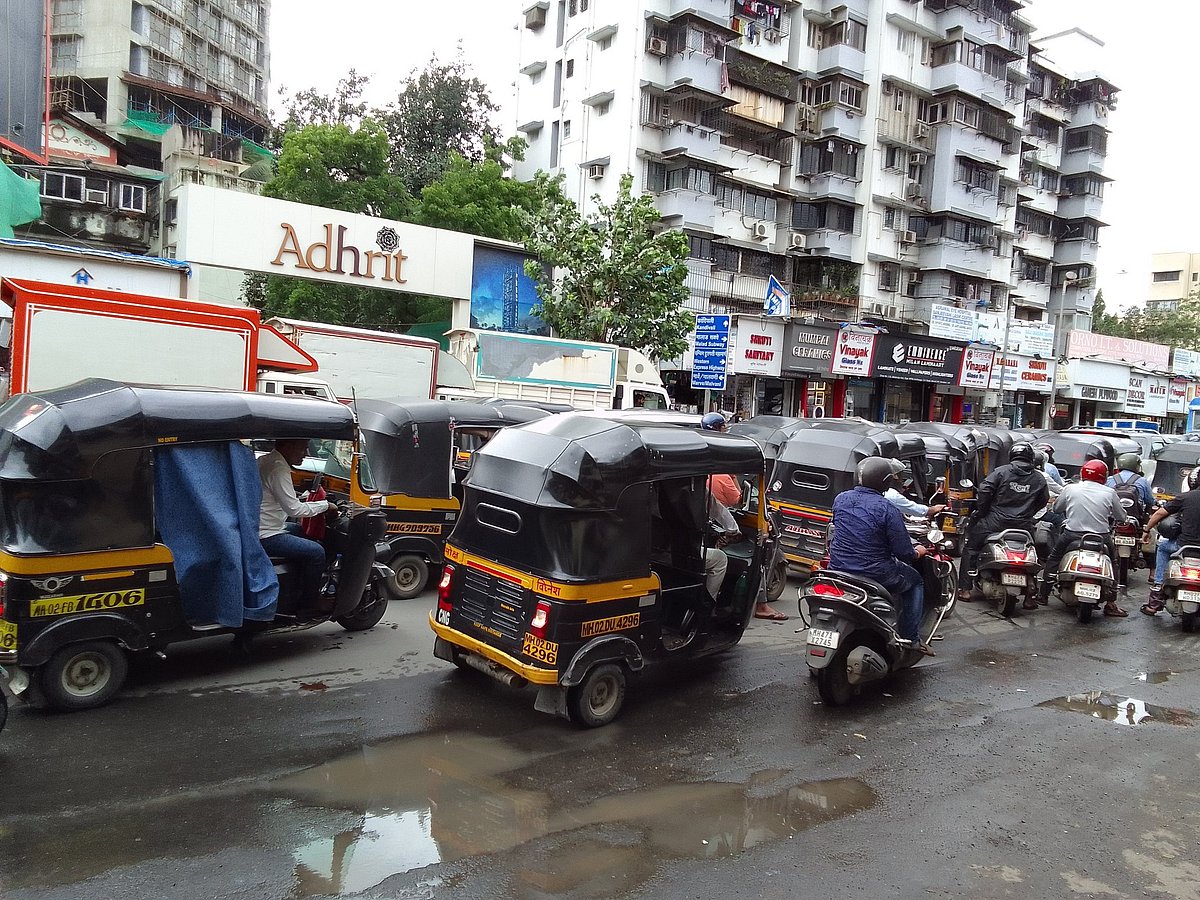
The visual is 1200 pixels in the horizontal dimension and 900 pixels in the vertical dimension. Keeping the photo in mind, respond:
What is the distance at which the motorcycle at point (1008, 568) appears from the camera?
968 cm

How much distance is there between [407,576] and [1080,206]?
51.2 meters

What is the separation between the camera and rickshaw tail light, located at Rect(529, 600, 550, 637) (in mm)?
5473

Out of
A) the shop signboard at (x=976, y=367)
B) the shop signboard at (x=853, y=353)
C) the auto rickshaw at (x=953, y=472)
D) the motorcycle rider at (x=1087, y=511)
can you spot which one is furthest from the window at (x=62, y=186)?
the shop signboard at (x=976, y=367)

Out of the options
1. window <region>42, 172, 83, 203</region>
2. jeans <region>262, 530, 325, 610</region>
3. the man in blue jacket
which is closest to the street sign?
the man in blue jacket

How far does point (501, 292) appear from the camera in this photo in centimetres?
2564

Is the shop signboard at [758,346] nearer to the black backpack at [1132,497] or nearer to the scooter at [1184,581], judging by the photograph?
the black backpack at [1132,497]

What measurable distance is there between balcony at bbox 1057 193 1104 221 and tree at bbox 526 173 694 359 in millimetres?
35415

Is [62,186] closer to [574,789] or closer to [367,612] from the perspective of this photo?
[367,612]

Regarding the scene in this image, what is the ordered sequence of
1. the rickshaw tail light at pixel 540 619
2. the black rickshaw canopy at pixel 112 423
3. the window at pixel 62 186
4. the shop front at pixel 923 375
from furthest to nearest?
the shop front at pixel 923 375 < the window at pixel 62 186 < the rickshaw tail light at pixel 540 619 < the black rickshaw canopy at pixel 112 423

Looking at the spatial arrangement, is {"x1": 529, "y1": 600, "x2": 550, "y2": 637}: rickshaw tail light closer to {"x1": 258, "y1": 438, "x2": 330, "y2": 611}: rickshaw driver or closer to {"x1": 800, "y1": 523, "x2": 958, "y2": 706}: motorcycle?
{"x1": 800, "y1": 523, "x2": 958, "y2": 706}: motorcycle

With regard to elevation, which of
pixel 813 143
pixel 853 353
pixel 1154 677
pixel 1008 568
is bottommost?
pixel 1154 677

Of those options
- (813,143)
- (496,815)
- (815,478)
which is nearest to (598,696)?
(496,815)

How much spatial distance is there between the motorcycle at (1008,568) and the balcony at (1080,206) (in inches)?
1831

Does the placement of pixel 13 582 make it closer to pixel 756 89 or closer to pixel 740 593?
pixel 740 593
